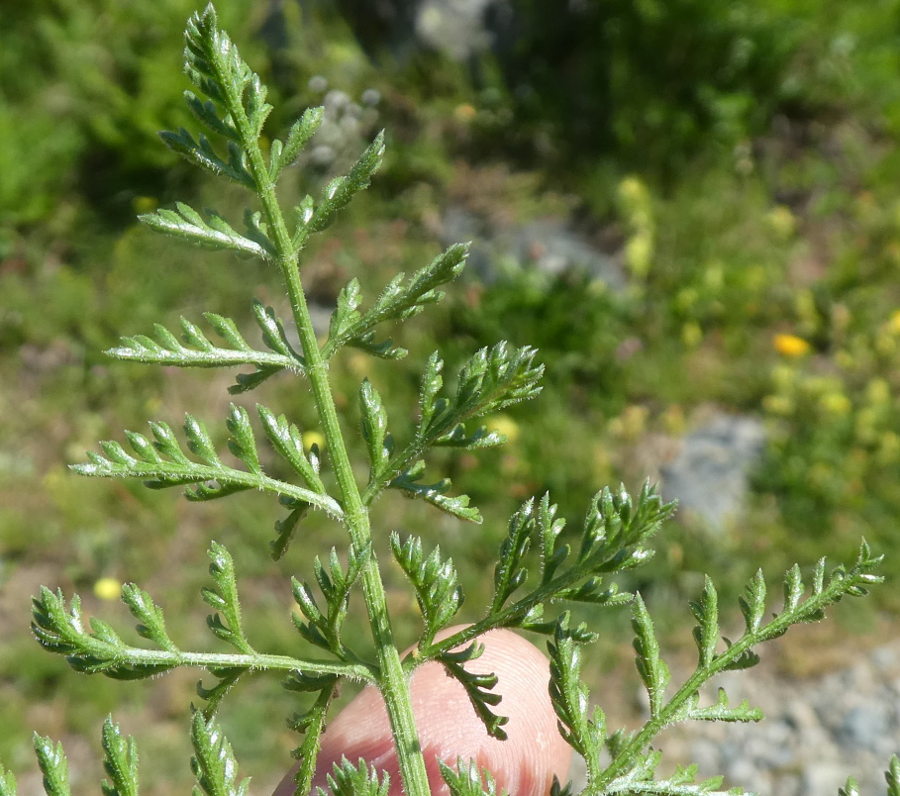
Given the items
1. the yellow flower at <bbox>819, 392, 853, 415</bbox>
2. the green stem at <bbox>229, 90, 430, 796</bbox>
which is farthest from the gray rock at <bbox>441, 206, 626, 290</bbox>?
the green stem at <bbox>229, 90, 430, 796</bbox>

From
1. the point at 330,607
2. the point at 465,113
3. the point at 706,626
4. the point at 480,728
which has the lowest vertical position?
the point at 480,728

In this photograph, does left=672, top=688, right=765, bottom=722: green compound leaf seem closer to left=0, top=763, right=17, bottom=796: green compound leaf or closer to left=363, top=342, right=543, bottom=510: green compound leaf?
left=363, top=342, right=543, bottom=510: green compound leaf

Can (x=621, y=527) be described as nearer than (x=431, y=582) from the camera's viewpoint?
Yes

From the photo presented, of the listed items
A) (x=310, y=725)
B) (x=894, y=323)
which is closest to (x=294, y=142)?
(x=310, y=725)

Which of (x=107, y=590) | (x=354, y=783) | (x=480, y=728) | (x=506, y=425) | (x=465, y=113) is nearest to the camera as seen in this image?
(x=354, y=783)

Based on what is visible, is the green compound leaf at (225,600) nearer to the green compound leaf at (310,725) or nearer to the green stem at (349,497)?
the green compound leaf at (310,725)

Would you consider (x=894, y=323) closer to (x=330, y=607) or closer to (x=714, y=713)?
(x=714, y=713)

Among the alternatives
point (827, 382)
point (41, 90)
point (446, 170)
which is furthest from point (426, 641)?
point (41, 90)

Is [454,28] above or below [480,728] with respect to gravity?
above

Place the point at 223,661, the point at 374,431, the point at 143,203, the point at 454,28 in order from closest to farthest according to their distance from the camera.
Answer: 1. the point at 223,661
2. the point at 374,431
3. the point at 143,203
4. the point at 454,28
